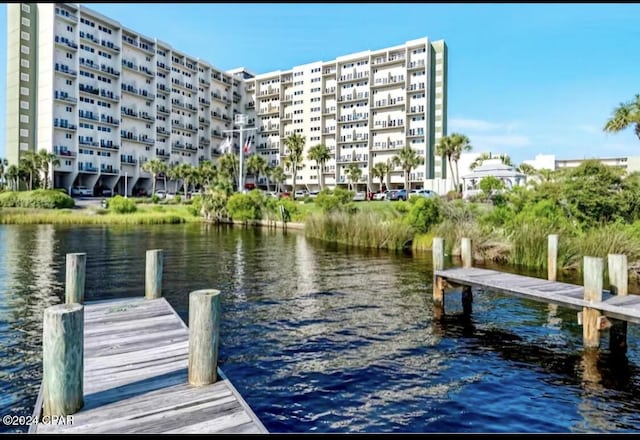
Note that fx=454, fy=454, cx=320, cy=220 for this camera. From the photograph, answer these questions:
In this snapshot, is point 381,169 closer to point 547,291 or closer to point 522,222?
point 522,222

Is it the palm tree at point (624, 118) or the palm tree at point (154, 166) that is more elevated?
the palm tree at point (154, 166)

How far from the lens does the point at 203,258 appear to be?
2273 cm

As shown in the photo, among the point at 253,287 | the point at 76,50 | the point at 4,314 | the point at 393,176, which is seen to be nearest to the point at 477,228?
the point at 253,287

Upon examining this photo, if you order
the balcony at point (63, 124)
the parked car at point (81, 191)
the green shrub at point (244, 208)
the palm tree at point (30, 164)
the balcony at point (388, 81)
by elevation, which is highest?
the balcony at point (388, 81)

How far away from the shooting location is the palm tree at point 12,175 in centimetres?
6494

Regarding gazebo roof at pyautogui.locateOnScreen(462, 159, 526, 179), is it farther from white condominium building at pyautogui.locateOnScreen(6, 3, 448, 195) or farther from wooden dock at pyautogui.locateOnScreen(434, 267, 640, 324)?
wooden dock at pyautogui.locateOnScreen(434, 267, 640, 324)

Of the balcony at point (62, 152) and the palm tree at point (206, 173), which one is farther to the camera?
the palm tree at point (206, 173)

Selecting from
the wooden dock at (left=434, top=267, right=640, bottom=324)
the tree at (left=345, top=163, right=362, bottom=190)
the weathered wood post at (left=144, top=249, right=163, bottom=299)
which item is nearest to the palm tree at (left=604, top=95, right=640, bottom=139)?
the wooden dock at (left=434, top=267, right=640, bottom=324)

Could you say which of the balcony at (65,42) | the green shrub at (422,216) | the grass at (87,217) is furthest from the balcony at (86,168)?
the green shrub at (422,216)

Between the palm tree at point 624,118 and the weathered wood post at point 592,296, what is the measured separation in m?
19.2

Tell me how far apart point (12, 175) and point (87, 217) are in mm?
28865

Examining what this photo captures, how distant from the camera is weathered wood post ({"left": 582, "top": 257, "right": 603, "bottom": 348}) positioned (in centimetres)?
914

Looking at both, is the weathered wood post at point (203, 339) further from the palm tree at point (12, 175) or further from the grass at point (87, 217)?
the palm tree at point (12, 175)

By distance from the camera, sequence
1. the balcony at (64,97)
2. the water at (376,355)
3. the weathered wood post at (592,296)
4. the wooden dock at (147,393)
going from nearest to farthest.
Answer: the wooden dock at (147,393), the water at (376,355), the weathered wood post at (592,296), the balcony at (64,97)
